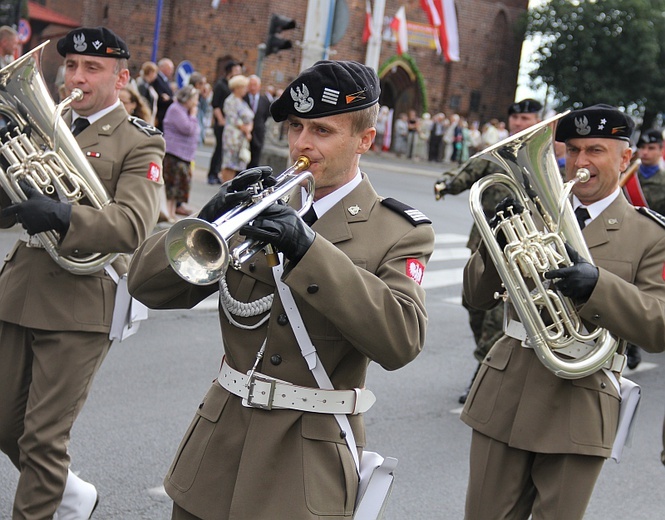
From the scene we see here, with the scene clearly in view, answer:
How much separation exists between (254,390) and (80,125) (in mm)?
1951

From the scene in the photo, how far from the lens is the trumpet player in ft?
23.5

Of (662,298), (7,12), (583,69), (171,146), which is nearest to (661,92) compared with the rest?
(583,69)

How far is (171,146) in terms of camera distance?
12.3 meters

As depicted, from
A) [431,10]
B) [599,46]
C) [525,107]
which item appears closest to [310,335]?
[525,107]

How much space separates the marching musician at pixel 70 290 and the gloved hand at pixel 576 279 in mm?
1603

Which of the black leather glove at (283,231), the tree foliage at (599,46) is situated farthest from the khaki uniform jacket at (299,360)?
the tree foliage at (599,46)

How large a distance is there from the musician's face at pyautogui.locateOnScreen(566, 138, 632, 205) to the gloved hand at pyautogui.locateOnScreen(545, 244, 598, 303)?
1.57ft

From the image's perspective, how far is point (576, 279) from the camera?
12.0 feet

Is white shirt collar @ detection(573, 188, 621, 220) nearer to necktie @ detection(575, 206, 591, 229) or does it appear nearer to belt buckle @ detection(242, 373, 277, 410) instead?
necktie @ detection(575, 206, 591, 229)

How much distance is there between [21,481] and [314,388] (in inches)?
69.8

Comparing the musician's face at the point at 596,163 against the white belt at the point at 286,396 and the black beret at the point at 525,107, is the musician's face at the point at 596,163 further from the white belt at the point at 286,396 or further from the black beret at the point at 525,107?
the black beret at the point at 525,107

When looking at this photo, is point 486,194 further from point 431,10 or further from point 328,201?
point 431,10

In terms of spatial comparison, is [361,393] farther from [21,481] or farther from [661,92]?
[661,92]

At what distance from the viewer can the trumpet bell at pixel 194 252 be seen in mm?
2444
